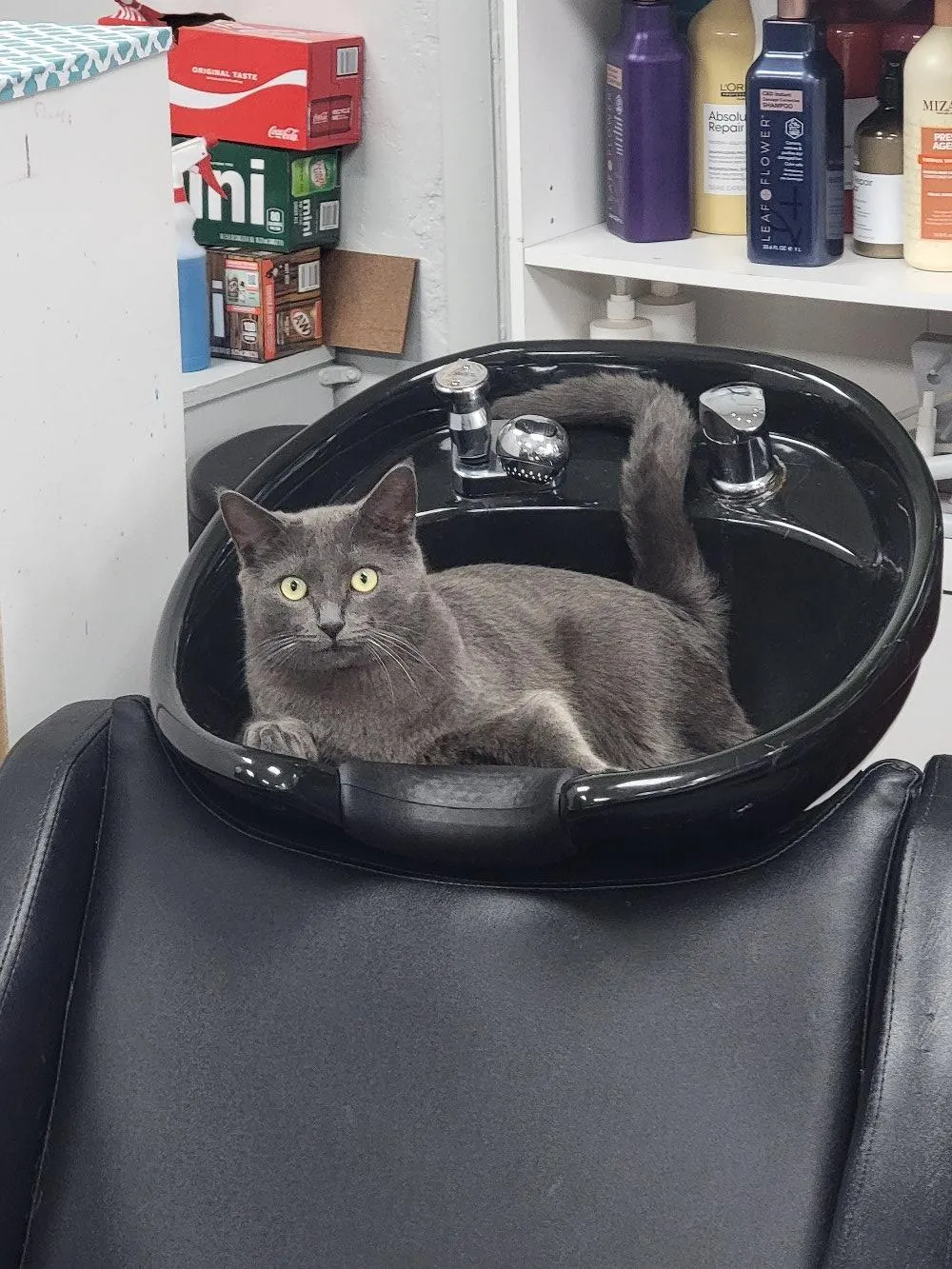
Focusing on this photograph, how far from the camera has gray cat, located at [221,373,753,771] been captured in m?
1.05

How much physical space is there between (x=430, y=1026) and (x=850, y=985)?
25 cm

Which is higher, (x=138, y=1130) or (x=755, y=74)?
(x=755, y=74)

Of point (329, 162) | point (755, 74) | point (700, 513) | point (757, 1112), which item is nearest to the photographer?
point (757, 1112)

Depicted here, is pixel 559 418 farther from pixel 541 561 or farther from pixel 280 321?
pixel 280 321

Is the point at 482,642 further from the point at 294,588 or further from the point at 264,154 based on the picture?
the point at 264,154

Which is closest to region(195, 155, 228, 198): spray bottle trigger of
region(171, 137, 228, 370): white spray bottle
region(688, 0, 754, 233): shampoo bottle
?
region(171, 137, 228, 370): white spray bottle

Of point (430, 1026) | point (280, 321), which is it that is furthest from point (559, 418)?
point (280, 321)

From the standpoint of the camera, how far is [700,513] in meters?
1.26

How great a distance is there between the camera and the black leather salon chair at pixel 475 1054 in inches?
32.4

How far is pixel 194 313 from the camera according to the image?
196cm

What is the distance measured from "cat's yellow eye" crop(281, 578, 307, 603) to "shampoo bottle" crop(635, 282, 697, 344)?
2.96 ft

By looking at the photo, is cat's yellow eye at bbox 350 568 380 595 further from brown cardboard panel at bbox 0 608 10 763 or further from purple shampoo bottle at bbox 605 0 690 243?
purple shampoo bottle at bbox 605 0 690 243

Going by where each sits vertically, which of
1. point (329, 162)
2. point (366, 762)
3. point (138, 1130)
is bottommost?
point (138, 1130)

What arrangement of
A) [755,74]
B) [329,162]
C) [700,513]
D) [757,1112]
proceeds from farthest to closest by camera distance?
1. [329,162]
2. [755,74]
3. [700,513]
4. [757,1112]
